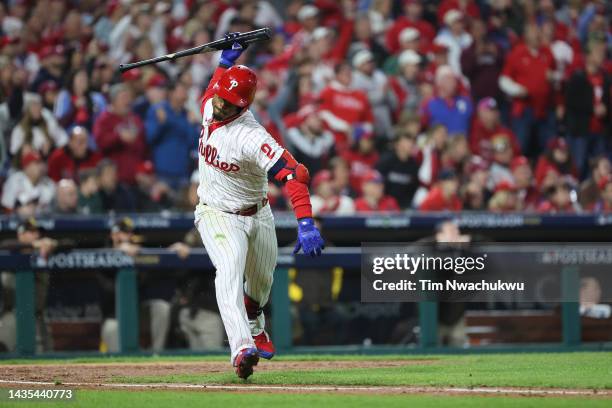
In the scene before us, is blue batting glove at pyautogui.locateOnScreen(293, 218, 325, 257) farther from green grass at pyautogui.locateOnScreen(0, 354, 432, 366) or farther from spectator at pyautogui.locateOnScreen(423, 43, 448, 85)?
spectator at pyautogui.locateOnScreen(423, 43, 448, 85)

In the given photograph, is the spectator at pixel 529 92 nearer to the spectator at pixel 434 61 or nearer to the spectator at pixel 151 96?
the spectator at pixel 434 61

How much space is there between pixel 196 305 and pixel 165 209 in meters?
1.80

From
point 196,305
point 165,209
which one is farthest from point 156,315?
point 165,209

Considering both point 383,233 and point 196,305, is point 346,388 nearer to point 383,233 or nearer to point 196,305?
point 196,305

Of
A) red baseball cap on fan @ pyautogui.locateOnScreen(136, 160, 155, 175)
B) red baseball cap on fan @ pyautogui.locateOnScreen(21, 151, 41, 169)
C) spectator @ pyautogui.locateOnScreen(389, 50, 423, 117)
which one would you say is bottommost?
red baseball cap on fan @ pyautogui.locateOnScreen(136, 160, 155, 175)

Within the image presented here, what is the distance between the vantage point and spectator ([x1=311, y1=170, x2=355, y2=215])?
A: 12.1m

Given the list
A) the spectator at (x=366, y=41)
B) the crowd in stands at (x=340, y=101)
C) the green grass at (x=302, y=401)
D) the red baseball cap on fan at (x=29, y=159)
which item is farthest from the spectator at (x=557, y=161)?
the green grass at (x=302, y=401)

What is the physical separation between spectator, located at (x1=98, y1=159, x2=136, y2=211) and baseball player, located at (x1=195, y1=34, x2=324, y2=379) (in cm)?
413

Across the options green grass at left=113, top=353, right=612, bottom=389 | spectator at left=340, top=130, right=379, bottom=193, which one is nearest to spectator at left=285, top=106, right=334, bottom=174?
spectator at left=340, top=130, right=379, bottom=193

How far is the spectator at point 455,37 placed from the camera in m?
15.0

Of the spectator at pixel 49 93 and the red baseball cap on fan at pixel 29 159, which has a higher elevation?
the spectator at pixel 49 93

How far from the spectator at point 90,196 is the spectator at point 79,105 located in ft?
4.33

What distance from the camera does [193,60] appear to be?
14.1 m

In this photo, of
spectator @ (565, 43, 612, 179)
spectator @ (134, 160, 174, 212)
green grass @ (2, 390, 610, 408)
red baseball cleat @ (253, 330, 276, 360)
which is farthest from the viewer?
spectator @ (565, 43, 612, 179)
